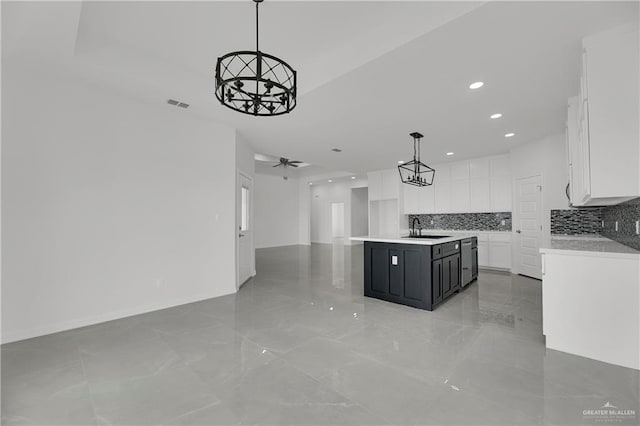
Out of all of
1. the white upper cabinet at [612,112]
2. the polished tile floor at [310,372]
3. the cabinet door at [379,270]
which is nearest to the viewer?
the polished tile floor at [310,372]

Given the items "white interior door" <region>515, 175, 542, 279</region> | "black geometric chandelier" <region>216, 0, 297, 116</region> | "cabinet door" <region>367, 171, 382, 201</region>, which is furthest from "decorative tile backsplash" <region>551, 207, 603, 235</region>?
"black geometric chandelier" <region>216, 0, 297, 116</region>

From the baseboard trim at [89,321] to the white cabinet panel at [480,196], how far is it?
649cm

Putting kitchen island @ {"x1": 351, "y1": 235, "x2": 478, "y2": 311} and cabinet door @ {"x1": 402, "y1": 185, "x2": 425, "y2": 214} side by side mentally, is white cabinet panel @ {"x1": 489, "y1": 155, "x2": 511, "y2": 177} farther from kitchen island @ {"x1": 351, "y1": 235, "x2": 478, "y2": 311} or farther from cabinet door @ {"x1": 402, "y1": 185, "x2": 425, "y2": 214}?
kitchen island @ {"x1": 351, "y1": 235, "x2": 478, "y2": 311}

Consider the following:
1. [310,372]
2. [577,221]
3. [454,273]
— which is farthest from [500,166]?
[310,372]

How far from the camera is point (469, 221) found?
7398 mm

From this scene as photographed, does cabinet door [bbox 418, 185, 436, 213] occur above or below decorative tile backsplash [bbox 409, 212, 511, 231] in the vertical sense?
above

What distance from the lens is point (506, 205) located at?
21.7 ft

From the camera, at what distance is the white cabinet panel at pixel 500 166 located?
21.7 ft

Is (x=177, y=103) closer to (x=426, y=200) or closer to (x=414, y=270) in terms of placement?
(x=414, y=270)

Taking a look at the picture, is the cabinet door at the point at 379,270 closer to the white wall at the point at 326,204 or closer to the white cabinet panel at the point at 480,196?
the white cabinet panel at the point at 480,196

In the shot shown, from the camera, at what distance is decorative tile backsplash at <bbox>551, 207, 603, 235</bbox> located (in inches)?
193

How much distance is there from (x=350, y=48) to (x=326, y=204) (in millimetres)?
10784

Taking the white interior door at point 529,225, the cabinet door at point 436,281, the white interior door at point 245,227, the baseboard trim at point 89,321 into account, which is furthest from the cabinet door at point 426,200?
the baseboard trim at point 89,321

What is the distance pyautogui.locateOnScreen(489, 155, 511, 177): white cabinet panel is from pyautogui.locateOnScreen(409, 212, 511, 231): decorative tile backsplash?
3.16 feet
